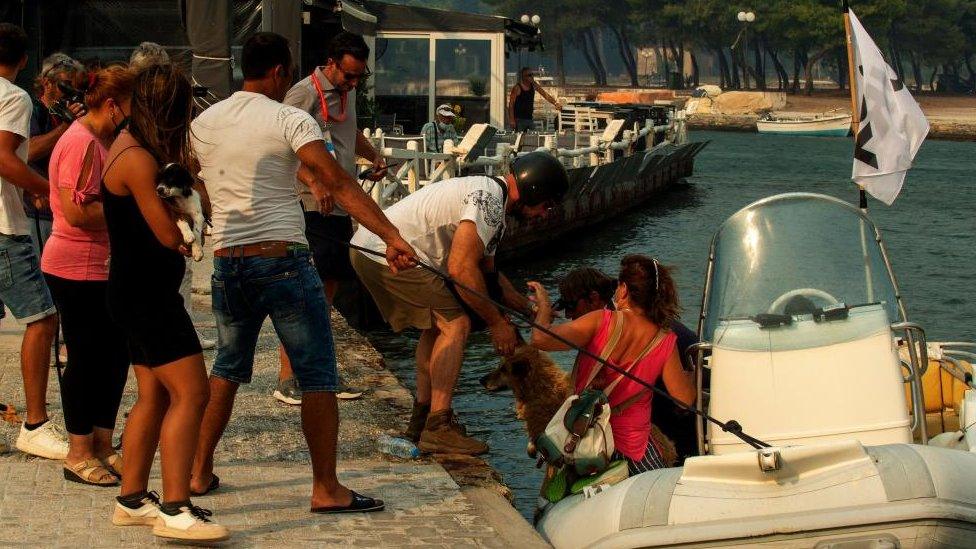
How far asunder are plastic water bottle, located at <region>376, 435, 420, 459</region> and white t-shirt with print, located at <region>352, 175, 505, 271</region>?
83cm

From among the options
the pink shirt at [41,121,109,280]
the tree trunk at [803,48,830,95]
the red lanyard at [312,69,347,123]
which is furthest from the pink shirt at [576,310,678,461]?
the tree trunk at [803,48,830,95]

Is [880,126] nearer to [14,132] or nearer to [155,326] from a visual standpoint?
[14,132]

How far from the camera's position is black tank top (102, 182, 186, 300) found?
5.05 meters

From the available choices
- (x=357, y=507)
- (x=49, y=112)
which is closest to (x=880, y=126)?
(x=49, y=112)

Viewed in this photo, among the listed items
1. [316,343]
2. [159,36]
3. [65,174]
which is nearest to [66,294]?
[65,174]

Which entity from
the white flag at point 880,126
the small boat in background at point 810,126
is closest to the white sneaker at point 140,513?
the white flag at point 880,126

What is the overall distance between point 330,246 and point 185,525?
9.70ft

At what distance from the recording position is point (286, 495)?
19.3 feet

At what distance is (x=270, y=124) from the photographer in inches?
213

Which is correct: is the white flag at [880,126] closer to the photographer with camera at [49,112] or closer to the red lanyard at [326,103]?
the red lanyard at [326,103]

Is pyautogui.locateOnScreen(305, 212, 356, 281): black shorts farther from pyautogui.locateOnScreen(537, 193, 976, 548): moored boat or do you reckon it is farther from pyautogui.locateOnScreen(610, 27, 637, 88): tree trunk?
pyautogui.locateOnScreen(610, 27, 637, 88): tree trunk

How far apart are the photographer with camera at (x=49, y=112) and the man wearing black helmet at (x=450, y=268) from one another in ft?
4.96

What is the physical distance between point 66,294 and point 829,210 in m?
3.49

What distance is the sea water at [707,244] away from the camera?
1067 centimetres
